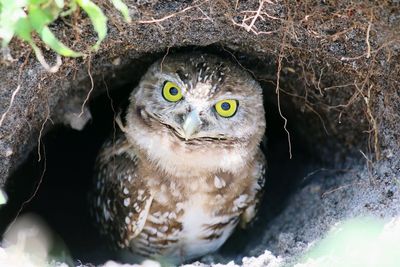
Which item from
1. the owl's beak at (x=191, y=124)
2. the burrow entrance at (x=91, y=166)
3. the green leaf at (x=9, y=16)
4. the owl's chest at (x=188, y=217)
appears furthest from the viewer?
the burrow entrance at (x=91, y=166)

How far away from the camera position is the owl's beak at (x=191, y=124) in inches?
118

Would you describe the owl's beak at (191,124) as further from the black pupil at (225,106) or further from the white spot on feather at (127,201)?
the white spot on feather at (127,201)

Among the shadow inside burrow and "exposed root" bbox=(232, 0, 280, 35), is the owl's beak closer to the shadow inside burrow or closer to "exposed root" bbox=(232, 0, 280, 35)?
"exposed root" bbox=(232, 0, 280, 35)

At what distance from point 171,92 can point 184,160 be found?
14.4 inches

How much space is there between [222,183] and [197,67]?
65cm

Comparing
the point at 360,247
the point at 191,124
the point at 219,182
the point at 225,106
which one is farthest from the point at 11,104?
the point at 360,247

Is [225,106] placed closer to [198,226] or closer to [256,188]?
[256,188]

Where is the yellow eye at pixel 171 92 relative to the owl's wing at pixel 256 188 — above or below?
above

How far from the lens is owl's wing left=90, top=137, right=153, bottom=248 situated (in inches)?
133

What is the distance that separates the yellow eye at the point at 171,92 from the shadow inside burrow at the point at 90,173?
319 millimetres

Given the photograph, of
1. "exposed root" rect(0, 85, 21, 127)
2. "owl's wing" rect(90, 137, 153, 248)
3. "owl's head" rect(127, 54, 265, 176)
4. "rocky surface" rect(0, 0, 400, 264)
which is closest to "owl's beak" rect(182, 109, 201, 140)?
"owl's head" rect(127, 54, 265, 176)

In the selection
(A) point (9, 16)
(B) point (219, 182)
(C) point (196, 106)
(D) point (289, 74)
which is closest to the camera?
(A) point (9, 16)

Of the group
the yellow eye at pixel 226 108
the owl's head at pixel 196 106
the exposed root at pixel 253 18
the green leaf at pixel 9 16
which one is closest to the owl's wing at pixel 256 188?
the owl's head at pixel 196 106

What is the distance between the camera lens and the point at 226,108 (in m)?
3.29
